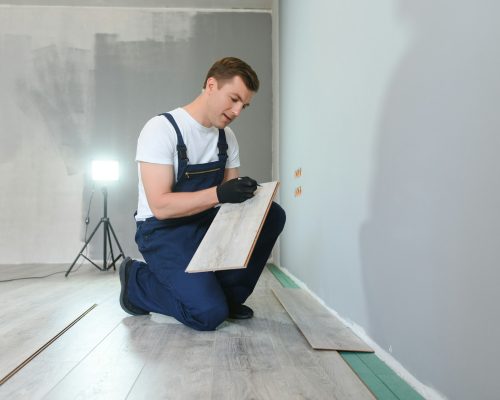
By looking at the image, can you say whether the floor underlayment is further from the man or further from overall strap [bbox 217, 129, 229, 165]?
overall strap [bbox 217, 129, 229, 165]

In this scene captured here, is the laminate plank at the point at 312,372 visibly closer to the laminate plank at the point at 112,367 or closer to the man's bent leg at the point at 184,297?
the man's bent leg at the point at 184,297

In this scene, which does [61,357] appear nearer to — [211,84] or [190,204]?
[190,204]

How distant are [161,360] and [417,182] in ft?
2.76

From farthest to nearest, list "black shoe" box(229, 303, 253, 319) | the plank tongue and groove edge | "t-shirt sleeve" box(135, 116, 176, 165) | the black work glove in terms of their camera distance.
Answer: "black shoe" box(229, 303, 253, 319) < "t-shirt sleeve" box(135, 116, 176, 165) < the black work glove < the plank tongue and groove edge

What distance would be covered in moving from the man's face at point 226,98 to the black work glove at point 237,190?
0.96 ft

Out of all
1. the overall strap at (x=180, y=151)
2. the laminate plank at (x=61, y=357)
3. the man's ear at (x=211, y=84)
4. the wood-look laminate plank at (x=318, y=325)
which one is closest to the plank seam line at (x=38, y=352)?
the laminate plank at (x=61, y=357)

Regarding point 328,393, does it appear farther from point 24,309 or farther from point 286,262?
point 286,262

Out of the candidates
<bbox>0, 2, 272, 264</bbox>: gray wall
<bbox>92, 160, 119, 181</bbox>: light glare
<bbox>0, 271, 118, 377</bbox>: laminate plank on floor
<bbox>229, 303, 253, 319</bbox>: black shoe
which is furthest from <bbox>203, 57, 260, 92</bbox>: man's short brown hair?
<bbox>0, 2, 272, 264</bbox>: gray wall

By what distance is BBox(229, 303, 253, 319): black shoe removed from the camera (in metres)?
1.87

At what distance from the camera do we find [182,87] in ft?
14.6

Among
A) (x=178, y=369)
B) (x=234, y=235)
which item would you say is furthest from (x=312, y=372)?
(x=234, y=235)

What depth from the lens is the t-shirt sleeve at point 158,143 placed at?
5.63 ft

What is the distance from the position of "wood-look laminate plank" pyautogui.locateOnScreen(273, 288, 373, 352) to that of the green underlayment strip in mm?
56

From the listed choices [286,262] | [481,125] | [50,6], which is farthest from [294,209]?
[50,6]
